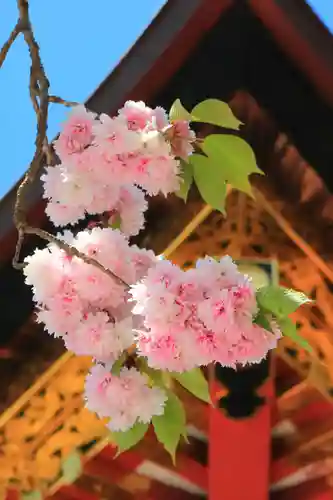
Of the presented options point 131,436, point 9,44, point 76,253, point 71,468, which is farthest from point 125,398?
point 71,468

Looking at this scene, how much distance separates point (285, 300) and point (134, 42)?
0.65 meters

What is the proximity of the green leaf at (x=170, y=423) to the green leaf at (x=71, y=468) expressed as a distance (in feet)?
1.60

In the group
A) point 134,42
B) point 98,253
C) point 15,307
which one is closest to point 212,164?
point 98,253

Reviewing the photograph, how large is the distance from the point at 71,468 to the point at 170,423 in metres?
0.52

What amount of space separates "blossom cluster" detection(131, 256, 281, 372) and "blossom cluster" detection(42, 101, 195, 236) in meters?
0.17

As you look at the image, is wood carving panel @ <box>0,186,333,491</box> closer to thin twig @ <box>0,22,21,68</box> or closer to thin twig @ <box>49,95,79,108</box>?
thin twig @ <box>49,95,79,108</box>

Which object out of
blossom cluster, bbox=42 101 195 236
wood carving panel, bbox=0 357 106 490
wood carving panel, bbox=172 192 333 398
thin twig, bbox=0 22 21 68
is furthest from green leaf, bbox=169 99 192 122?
wood carving panel, bbox=0 357 106 490

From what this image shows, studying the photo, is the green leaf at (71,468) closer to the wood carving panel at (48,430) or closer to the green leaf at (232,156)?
the wood carving panel at (48,430)

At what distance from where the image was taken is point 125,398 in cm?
93

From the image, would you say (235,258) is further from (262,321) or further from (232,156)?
(262,321)

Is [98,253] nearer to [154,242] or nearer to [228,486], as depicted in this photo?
[154,242]

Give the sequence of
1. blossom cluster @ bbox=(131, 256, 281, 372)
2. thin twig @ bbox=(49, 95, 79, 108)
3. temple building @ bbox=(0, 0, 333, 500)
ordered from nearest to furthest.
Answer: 1. blossom cluster @ bbox=(131, 256, 281, 372)
2. thin twig @ bbox=(49, 95, 79, 108)
3. temple building @ bbox=(0, 0, 333, 500)

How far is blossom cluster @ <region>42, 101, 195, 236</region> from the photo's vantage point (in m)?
0.97

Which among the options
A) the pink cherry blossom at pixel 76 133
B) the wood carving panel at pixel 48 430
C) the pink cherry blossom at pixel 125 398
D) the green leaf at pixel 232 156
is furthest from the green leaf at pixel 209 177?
the wood carving panel at pixel 48 430
